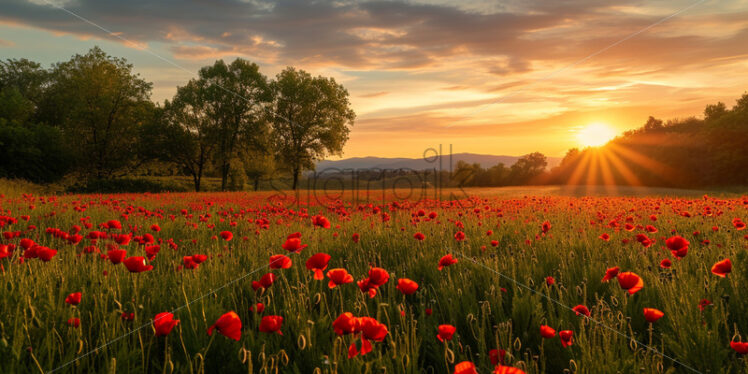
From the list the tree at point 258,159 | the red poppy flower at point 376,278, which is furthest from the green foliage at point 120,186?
the red poppy flower at point 376,278

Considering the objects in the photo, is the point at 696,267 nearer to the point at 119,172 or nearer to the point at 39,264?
the point at 39,264

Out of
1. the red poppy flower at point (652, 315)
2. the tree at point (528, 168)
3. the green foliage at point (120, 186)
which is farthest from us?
the tree at point (528, 168)

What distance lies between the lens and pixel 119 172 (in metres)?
40.4

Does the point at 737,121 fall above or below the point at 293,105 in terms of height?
below

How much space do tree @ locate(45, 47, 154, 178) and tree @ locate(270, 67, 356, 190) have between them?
44.8 ft

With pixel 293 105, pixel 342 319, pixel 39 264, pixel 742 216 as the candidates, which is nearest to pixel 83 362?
pixel 342 319

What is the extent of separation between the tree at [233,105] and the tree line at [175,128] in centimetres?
10

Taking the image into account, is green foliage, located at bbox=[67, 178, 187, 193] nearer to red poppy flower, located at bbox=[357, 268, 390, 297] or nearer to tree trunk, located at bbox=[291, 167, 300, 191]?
tree trunk, located at bbox=[291, 167, 300, 191]

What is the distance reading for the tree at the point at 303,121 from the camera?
43312mm

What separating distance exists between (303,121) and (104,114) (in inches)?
756

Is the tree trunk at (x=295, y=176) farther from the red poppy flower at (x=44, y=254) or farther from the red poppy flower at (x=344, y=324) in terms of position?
the red poppy flower at (x=344, y=324)

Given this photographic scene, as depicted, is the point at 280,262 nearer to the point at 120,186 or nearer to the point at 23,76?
the point at 120,186

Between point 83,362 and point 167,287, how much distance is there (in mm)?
1243

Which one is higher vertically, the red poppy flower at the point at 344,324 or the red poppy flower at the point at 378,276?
the red poppy flower at the point at 378,276
